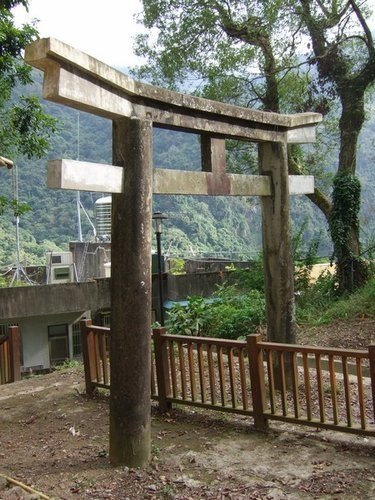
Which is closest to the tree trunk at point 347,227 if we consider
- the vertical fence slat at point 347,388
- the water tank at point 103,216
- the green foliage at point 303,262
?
the green foliage at point 303,262

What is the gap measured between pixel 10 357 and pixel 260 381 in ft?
16.8

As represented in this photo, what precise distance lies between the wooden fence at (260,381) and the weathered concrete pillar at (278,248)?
40 centimetres

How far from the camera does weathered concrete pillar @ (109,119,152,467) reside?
4.29 meters

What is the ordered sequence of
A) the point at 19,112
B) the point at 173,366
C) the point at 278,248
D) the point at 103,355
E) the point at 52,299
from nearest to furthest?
the point at 173,366 → the point at 278,248 → the point at 103,355 → the point at 19,112 → the point at 52,299

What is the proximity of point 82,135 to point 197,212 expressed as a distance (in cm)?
1531

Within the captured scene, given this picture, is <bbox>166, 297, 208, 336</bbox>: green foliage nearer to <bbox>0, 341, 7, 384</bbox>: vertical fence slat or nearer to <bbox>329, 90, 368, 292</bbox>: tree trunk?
<bbox>0, 341, 7, 384</bbox>: vertical fence slat

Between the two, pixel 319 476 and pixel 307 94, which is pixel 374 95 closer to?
pixel 307 94

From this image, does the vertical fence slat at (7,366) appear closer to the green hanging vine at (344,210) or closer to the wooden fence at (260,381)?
the wooden fence at (260,381)

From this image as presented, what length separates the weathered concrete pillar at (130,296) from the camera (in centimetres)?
429

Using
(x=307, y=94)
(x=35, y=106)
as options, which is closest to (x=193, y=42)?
(x=307, y=94)

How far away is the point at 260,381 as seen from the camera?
16.5 feet

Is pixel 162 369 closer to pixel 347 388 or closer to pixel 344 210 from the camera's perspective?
pixel 347 388

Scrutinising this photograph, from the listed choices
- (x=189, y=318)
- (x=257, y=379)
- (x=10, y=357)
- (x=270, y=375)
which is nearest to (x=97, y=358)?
(x=257, y=379)

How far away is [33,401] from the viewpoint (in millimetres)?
6637
